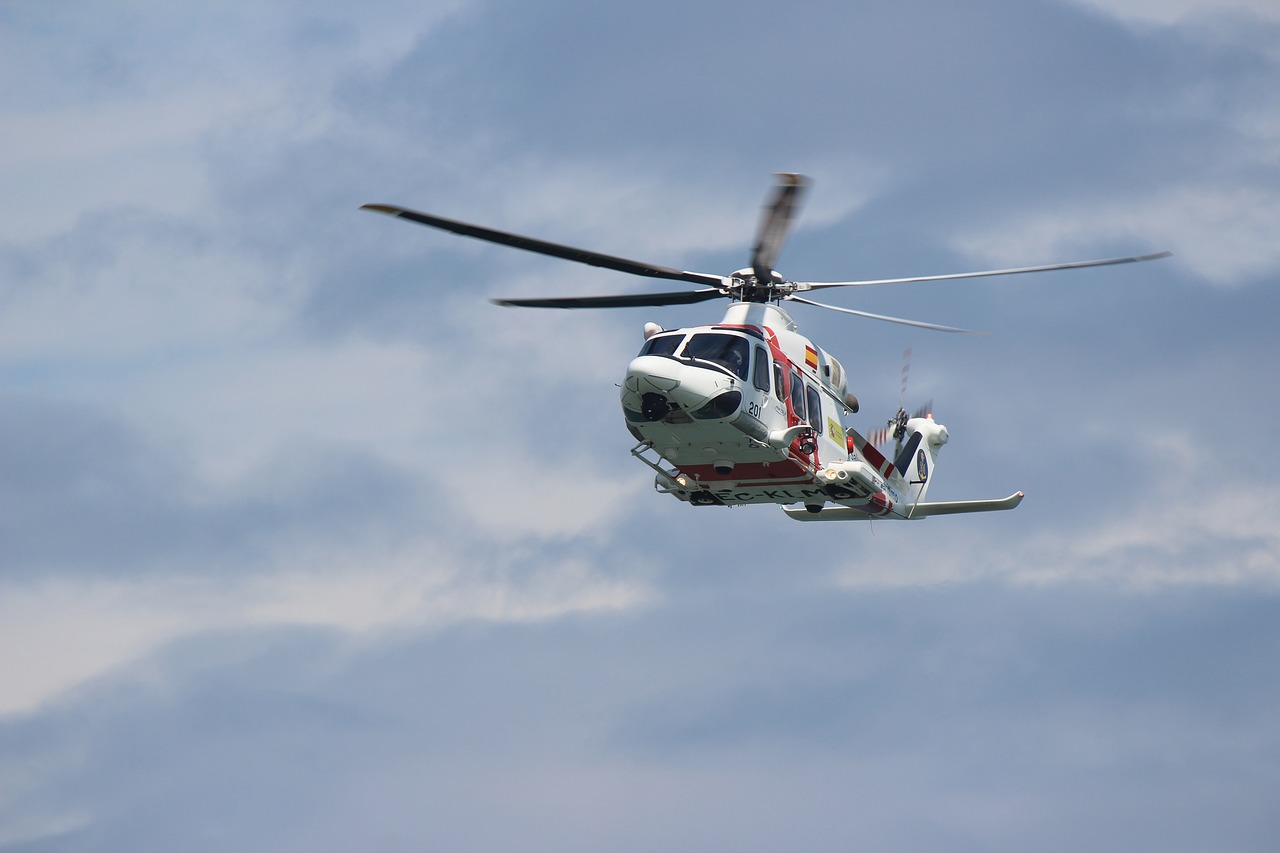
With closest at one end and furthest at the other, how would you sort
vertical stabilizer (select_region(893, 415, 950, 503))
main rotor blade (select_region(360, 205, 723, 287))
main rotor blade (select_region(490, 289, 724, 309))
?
main rotor blade (select_region(360, 205, 723, 287)), main rotor blade (select_region(490, 289, 724, 309)), vertical stabilizer (select_region(893, 415, 950, 503))

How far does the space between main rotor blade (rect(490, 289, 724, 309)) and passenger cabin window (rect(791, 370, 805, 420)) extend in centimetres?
340

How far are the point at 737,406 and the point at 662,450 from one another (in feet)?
8.90

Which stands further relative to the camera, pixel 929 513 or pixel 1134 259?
pixel 929 513

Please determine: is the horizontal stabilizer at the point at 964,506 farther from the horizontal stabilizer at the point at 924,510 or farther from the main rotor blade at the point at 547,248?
the main rotor blade at the point at 547,248

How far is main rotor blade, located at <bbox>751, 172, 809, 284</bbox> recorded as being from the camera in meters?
38.7

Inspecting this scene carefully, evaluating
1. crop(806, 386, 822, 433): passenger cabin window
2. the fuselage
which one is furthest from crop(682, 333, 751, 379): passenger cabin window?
crop(806, 386, 822, 433): passenger cabin window

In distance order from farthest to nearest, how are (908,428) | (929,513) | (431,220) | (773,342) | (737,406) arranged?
(908,428), (929,513), (773,342), (737,406), (431,220)

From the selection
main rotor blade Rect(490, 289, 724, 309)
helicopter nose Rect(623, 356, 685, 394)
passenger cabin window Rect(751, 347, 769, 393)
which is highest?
main rotor blade Rect(490, 289, 724, 309)

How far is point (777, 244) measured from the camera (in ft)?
138

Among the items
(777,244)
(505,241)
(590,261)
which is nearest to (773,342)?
(777,244)

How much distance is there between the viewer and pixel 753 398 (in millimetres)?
40531

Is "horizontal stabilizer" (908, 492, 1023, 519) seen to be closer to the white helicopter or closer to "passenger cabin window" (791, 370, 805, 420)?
the white helicopter

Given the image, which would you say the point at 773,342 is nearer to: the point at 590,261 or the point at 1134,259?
the point at 590,261

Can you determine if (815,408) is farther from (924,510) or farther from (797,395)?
(924,510)
